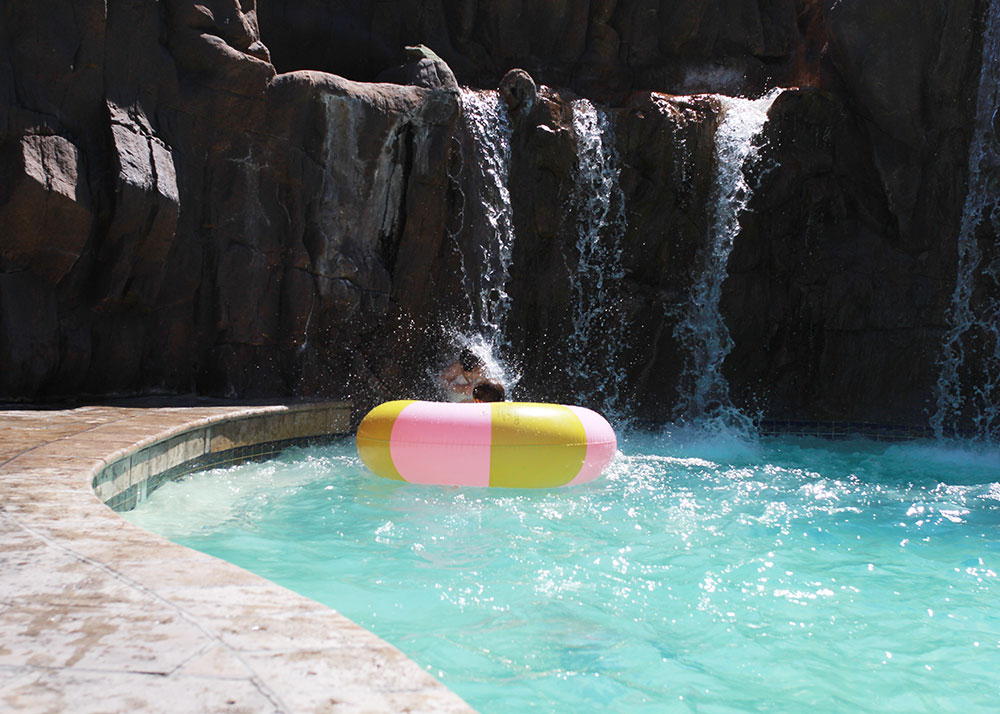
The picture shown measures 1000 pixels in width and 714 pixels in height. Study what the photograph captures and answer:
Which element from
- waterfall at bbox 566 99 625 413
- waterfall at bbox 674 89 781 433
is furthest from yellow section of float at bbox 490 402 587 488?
waterfall at bbox 674 89 781 433

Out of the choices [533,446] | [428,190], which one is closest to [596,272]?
[428,190]

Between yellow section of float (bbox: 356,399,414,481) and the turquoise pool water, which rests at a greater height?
Answer: yellow section of float (bbox: 356,399,414,481)

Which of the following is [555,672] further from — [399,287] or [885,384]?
[885,384]

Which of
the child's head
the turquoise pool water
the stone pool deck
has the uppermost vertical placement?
the child's head

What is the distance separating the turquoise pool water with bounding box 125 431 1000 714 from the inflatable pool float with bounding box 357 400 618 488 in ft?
0.53

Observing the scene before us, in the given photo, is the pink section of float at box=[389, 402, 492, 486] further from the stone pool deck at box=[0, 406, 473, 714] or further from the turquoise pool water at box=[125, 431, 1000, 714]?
the stone pool deck at box=[0, 406, 473, 714]

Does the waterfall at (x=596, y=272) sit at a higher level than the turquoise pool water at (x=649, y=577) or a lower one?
higher

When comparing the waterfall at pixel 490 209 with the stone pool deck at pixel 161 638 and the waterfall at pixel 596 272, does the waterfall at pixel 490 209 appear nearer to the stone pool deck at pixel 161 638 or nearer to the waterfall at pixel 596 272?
the waterfall at pixel 596 272

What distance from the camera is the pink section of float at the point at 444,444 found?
558 cm

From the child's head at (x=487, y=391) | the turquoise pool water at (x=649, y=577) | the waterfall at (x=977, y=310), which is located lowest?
the turquoise pool water at (x=649, y=577)

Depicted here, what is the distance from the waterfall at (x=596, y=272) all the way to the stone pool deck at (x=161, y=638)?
7.67m

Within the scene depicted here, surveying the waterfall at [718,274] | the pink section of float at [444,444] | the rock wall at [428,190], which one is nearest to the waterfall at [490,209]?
the rock wall at [428,190]

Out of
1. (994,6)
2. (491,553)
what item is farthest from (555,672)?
(994,6)

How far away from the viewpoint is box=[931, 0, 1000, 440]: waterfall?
32.4 ft
